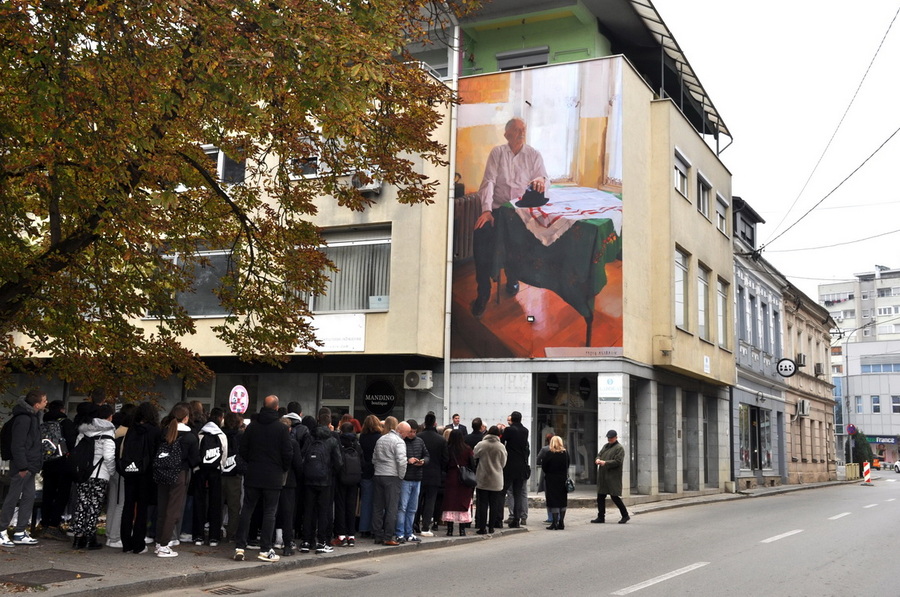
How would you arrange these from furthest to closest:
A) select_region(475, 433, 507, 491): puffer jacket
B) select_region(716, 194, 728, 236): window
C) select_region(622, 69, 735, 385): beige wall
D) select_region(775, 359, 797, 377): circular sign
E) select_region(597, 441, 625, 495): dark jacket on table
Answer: select_region(775, 359, 797, 377): circular sign → select_region(716, 194, 728, 236): window → select_region(622, 69, 735, 385): beige wall → select_region(597, 441, 625, 495): dark jacket on table → select_region(475, 433, 507, 491): puffer jacket

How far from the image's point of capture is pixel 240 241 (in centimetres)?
1541

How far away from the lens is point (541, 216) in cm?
2323

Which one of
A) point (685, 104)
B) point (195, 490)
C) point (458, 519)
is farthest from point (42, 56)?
point (685, 104)

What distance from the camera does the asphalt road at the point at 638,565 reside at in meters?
9.48

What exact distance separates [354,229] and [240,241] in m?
8.37

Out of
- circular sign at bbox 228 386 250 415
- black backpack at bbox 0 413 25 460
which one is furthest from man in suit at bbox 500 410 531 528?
circular sign at bbox 228 386 250 415

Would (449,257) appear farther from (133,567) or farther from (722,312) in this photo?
(133,567)

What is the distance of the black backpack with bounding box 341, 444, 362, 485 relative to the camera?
12.9 metres

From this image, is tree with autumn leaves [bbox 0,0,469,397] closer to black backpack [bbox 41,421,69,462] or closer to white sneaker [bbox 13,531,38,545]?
black backpack [bbox 41,421,69,462]

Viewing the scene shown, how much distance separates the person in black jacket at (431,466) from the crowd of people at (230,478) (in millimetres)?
22

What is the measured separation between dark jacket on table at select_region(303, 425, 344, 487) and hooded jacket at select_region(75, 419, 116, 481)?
2443 millimetres

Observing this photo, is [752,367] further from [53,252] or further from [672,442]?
[53,252]

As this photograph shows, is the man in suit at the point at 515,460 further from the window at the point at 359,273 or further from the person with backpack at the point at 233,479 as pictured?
the window at the point at 359,273

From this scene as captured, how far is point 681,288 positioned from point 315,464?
1759cm
